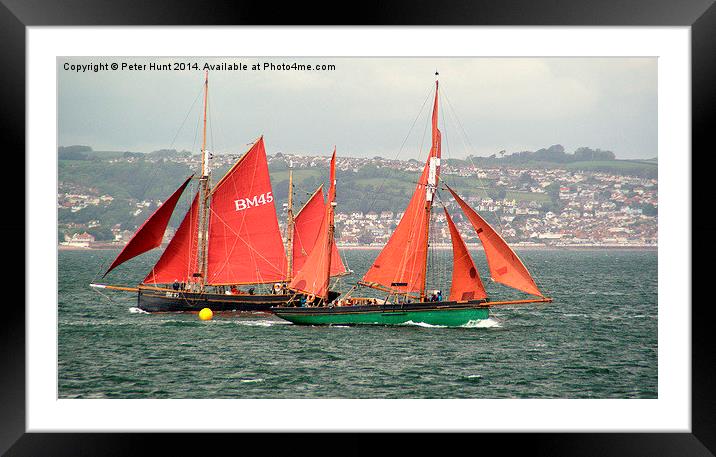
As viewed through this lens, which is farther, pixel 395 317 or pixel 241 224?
pixel 241 224

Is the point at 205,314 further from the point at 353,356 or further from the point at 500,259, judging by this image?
the point at 500,259

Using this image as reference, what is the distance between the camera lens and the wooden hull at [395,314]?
44.5 metres

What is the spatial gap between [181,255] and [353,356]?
16.5m

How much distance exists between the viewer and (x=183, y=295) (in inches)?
2012

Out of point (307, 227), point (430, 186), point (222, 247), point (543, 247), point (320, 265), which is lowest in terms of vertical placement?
point (320, 265)

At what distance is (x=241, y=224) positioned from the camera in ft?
168

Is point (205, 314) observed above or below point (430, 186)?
below
